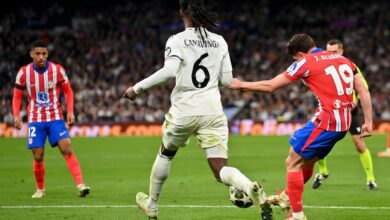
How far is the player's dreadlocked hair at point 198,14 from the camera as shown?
8562 millimetres

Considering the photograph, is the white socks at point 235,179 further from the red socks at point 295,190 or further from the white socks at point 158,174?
the red socks at point 295,190

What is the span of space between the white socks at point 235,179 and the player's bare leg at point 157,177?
2.69ft

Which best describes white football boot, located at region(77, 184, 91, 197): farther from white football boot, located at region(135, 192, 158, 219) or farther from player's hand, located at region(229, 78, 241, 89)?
player's hand, located at region(229, 78, 241, 89)

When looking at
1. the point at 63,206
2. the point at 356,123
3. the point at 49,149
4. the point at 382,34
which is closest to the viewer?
the point at 63,206

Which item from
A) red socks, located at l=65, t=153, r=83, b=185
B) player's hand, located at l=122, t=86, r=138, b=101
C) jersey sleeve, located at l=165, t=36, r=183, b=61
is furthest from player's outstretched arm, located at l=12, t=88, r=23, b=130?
jersey sleeve, located at l=165, t=36, r=183, b=61

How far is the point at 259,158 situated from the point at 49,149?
808 cm

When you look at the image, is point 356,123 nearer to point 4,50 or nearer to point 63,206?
point 63,206

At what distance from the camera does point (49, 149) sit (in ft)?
87.4

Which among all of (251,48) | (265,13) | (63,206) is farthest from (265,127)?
(63,206)

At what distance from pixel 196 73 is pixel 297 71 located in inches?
48.6

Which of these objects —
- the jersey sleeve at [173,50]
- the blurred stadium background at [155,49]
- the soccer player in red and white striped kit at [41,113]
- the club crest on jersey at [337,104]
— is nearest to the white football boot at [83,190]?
the soccer player in red and white striped kit at [41,113]

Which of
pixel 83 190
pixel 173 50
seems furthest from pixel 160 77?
pixel 83 190

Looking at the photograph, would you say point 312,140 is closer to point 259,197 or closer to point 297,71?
point 297,71

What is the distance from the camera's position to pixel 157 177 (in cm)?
917
